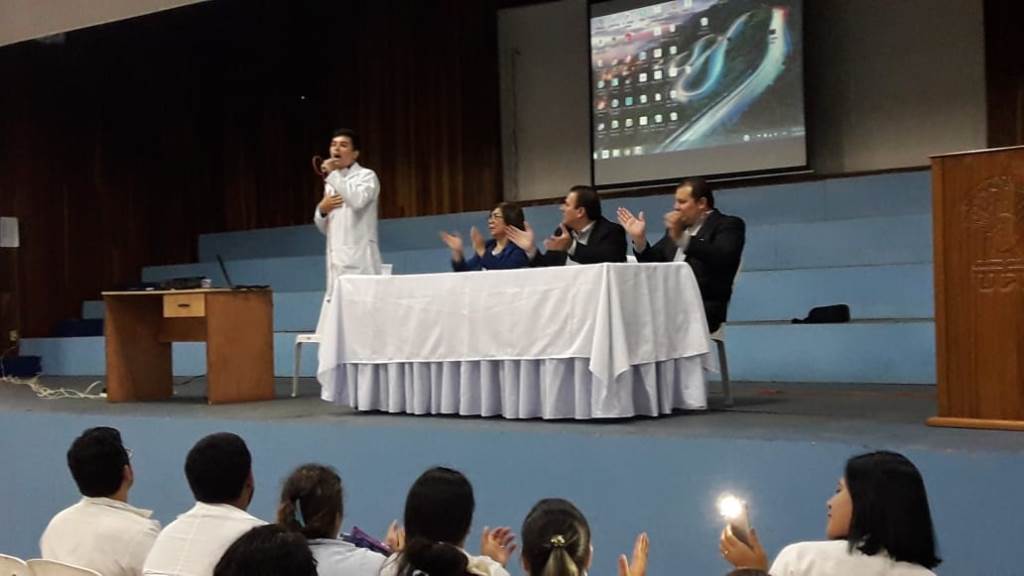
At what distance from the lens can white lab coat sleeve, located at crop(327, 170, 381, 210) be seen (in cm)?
505

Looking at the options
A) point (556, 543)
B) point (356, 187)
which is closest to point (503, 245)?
point (356, 187)

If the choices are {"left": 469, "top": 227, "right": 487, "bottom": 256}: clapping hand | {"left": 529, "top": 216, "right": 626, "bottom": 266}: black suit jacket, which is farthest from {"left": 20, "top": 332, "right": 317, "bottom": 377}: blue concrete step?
{"left": 529, "top": 216, "right": 626, "bottom": 266}: black suit jacket

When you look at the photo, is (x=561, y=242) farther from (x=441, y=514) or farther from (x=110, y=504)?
(x=441, y=514)

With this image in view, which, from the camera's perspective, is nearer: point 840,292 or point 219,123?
point 840,292

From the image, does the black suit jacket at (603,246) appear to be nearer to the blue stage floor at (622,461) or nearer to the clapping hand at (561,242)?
the clapping hand at (561,242)

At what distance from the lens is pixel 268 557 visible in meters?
1.51

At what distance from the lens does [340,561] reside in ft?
6.49

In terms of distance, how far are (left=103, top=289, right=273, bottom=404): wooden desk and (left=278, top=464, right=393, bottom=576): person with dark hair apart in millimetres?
3022

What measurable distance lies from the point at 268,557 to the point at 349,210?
374cm

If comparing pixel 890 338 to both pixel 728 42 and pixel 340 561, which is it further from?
pixel 340 561

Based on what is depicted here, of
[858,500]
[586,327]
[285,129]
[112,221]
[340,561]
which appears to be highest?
[285,129]

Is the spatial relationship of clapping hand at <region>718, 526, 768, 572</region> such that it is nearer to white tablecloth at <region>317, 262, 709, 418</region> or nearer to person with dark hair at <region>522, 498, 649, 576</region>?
person with dark hair at <region>522, 498, 649, 576</region>

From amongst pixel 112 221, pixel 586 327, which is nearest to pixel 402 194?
pixel 112 221

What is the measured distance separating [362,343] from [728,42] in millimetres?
3772
